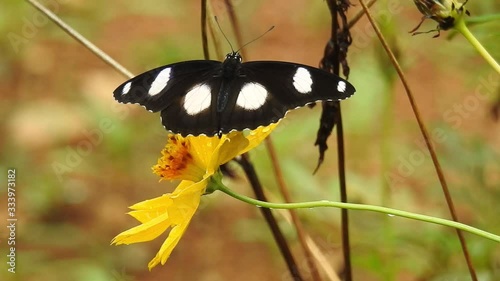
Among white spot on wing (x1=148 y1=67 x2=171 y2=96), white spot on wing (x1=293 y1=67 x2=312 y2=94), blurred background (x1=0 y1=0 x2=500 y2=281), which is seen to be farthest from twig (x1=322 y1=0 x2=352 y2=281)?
blurred background (x1=0 y1=0 x2=500 y2=281)

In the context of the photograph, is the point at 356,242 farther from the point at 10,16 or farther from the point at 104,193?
the point at 10,16

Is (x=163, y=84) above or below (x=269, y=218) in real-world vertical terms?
above

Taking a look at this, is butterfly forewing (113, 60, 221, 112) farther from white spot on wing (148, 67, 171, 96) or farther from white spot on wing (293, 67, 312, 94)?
white spot on wing (293, 67, 312, 94)

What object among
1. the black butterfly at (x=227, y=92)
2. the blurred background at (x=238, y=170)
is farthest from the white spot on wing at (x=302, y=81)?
the blurred background at (x=238, y=170)

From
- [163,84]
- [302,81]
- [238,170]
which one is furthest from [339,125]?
[238,170]

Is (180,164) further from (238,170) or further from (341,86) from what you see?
(238,170)

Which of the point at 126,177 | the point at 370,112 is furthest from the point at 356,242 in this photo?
the point at 126,177

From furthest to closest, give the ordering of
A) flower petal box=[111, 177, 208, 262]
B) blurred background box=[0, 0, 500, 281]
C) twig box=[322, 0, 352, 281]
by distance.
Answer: blurred background box=[0, 0, 500, 281], twig box=[322, 0, 352, 281], flower petal box=[111, 177, 208, 262]
